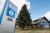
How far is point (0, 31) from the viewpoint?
8.57 ft

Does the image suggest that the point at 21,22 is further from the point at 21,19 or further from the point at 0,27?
the point at 0,27

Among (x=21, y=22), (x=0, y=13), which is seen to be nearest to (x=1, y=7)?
(x=0, y=13)

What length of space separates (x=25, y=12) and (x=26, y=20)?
350 centimetres

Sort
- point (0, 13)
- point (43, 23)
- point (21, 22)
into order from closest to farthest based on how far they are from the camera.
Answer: point (0, 13) < point (21, 22) < point (43, 23)

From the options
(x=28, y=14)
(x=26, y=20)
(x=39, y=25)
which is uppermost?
(x=28, y=14)

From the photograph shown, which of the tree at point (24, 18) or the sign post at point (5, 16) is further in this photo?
the tree at point (24, 18)

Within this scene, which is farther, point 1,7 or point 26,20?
point 26,20

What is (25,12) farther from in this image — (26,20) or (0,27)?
(0,27)

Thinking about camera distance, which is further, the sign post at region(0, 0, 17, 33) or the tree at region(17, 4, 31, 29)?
the tree at region(17, 4, 31, 29)

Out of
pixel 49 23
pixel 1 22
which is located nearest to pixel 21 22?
pixel 49 23

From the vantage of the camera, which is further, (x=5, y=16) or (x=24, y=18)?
(x=24, y=18)

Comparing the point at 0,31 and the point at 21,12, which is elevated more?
the point at 21,12

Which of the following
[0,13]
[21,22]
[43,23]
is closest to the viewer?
[0,13]

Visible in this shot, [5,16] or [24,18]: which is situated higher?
[24,18]
